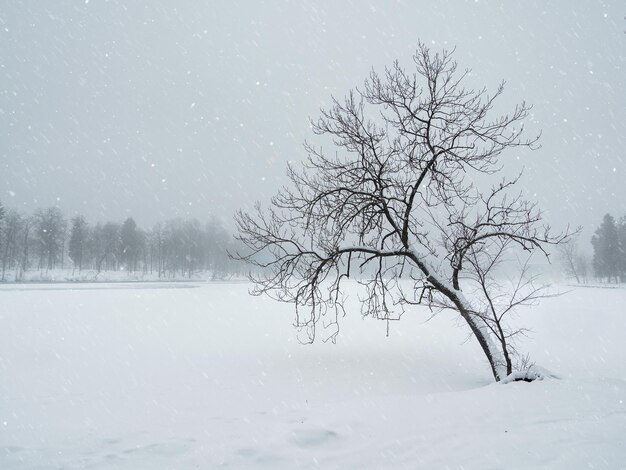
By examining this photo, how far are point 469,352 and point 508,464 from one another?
37.2 feet

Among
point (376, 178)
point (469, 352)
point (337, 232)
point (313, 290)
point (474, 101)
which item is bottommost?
point (469, 352)

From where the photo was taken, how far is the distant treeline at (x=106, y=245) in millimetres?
68250

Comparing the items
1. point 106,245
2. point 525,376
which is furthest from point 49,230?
point 525,376

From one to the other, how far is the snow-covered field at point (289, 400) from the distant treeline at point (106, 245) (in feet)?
188

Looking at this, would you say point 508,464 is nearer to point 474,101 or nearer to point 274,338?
point 474,101

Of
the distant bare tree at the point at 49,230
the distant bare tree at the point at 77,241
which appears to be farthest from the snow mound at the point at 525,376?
the distant bare tree at the point at 77,241

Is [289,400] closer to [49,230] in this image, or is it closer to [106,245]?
[49,230]

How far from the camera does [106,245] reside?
3132 inches

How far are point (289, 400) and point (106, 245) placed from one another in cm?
8191

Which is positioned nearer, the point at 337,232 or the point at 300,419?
the point at 300,419

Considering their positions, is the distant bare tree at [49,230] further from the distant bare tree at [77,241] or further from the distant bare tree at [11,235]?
the distant bare tree at [11,235]

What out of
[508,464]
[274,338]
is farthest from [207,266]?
[508,464]

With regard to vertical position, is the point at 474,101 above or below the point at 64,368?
above

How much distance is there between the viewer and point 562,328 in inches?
744
